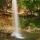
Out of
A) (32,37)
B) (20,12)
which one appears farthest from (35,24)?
(32,37)

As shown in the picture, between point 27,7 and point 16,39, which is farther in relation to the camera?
point 27,7

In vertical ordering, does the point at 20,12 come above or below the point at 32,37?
above

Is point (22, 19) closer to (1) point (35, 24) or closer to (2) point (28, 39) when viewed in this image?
(1) point (35, 24)

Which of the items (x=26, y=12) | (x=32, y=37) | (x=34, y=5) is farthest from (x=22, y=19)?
(x=32, y=37)

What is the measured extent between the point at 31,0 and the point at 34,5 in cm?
13

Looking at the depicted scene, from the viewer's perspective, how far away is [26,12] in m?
3.39

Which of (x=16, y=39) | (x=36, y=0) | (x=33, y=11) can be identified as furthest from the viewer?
(x=33, y=11)

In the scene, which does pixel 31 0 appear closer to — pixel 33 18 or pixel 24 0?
pixel 24 0

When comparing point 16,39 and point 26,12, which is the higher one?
point 26,12

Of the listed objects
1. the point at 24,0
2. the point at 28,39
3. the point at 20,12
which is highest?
the point at 24,0

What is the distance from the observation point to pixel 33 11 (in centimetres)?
336

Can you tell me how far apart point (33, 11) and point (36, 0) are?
312mm

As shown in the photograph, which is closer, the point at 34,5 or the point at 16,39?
the point at 16,39

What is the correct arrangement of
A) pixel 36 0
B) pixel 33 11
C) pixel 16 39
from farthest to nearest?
1. pixel 33 11
2. pixel 36 0
3. pixel 16 39
